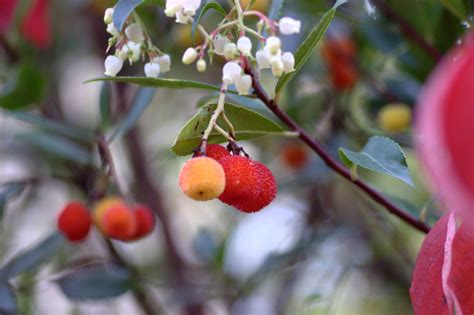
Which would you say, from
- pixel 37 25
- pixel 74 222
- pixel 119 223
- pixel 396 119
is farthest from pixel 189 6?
pixel 37 25

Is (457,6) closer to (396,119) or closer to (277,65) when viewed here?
(277,65)

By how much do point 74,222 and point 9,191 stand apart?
24 cm

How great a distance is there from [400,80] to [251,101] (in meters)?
0.61

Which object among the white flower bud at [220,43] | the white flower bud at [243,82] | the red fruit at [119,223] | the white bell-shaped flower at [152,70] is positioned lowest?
the red fruit at [119,223]

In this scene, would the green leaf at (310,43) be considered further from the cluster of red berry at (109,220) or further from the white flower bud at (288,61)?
the cluster of red berry at (109,220)

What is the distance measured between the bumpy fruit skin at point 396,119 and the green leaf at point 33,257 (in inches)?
23.7

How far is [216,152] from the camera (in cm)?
74

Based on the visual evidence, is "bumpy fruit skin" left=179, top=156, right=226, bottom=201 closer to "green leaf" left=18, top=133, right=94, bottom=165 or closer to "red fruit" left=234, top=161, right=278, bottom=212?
"red fruit" left=234, top=161, right=278, bottom=212

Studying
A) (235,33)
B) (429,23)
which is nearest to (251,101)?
(235,33)

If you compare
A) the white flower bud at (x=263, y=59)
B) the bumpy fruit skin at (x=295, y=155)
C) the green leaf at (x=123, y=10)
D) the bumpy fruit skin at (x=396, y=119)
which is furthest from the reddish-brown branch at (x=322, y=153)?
the bumpy fruit skin at (x=295, y=155)

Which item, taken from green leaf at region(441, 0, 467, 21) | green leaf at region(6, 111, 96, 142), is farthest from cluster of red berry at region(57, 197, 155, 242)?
green leaf at region(441, 0, 467, 21)

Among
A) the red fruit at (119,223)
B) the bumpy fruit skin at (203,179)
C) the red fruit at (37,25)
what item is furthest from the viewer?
the red fruit at (37,25)

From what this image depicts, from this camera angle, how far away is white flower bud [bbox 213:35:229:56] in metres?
0.72

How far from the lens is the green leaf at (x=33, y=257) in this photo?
1308 millimetres
